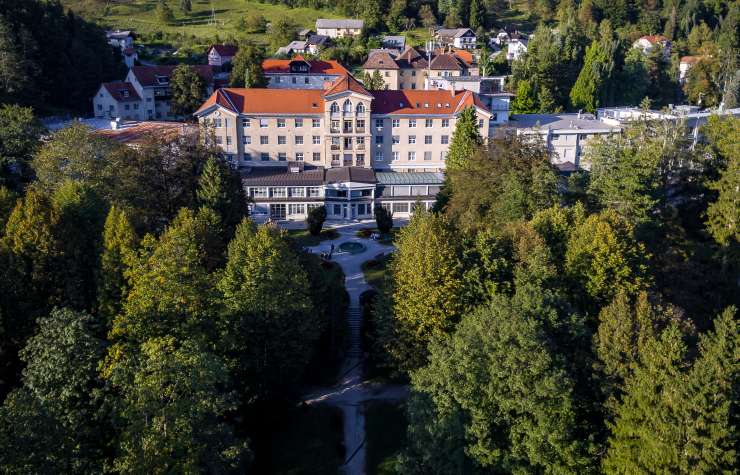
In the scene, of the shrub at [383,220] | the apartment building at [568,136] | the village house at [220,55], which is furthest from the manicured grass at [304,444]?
the village house at [220,55]

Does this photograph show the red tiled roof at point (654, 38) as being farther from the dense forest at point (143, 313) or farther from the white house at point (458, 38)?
the dense forest at point (143, 313)

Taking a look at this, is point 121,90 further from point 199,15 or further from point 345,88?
point 199,15

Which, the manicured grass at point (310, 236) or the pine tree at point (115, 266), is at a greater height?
the pine tree at point (115, 266)

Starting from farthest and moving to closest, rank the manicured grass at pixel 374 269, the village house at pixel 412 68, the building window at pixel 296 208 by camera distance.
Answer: the village house at pixel 412 68 → the building window at pixel 296 208 → the manicured grass at pixel 374 269

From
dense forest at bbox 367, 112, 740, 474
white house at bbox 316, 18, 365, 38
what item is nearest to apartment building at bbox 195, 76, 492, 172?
dense forest at bbox 367, 112, 740, 474

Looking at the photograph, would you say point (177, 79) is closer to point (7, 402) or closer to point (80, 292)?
point (80, 292)

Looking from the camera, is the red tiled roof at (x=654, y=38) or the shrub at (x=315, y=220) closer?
the shrub at (x=315, y=220)

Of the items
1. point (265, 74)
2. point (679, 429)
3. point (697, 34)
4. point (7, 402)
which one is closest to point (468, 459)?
point (679, 429)
